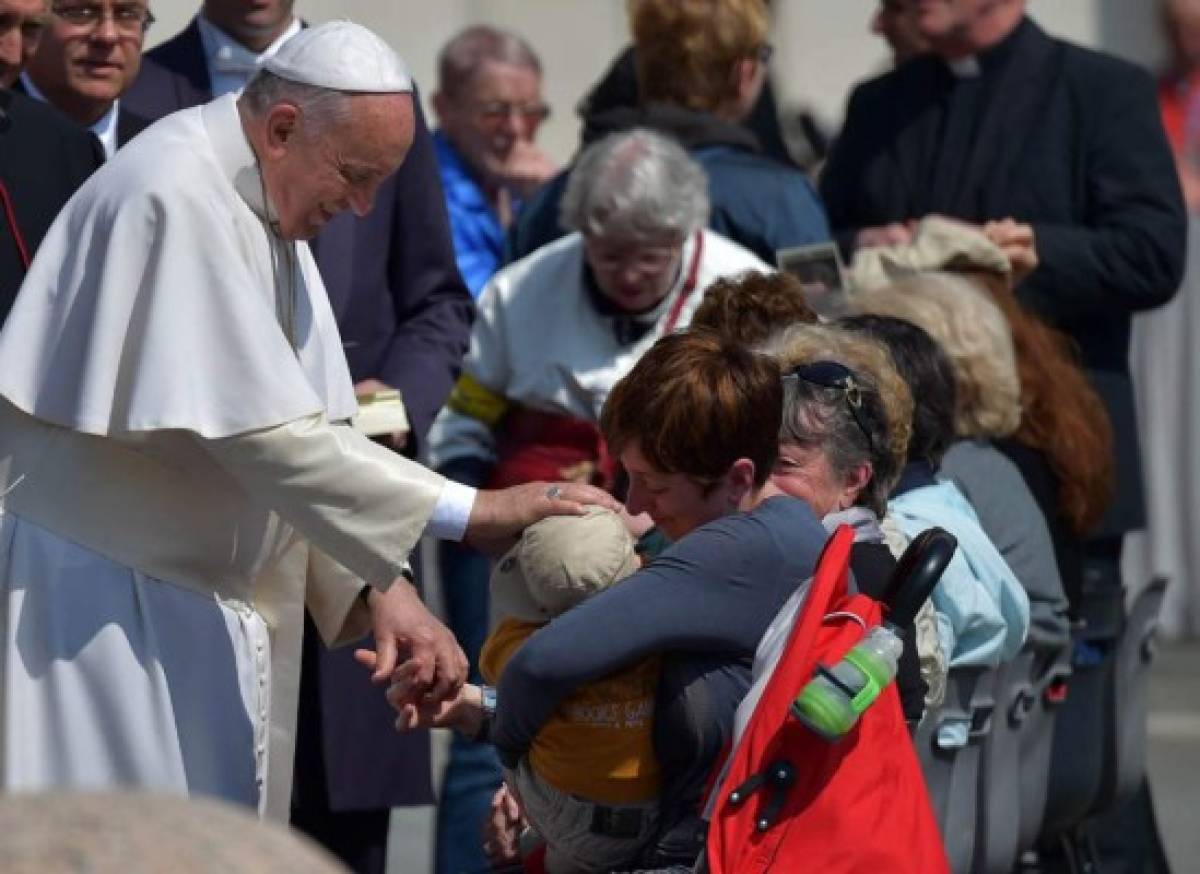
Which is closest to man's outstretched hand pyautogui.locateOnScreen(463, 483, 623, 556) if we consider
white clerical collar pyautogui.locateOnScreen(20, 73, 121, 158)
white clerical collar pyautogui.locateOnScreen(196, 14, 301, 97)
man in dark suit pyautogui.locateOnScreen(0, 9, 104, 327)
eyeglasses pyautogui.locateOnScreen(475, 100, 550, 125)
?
man in dark suit pyautogui.locateOnScreen(0, 9, 104, 327)

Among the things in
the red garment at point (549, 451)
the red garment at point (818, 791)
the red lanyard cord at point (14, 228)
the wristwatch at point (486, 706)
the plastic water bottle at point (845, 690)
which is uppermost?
the red lanyard cord at point (14, 228)

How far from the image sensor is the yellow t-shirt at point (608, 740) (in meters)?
4.44

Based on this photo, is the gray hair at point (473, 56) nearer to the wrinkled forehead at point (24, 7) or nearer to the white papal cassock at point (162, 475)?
the wrinkled forehead at point (24, 7)

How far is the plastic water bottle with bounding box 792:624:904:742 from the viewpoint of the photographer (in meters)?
4.13

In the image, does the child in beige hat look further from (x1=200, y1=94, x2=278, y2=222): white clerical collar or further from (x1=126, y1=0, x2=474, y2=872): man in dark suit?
(x1=126, y1=0, x2=474, y2=872): man in dark suit

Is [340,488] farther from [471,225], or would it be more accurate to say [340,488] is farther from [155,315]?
[471,225]

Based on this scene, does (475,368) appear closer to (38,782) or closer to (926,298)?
(926,298)

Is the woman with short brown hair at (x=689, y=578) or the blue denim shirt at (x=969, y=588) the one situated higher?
the woman with short brown hair at (x=689, y=578)

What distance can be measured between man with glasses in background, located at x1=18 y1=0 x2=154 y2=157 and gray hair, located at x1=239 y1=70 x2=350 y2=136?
1.33 m

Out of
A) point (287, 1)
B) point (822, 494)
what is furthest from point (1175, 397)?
point (822, 494)

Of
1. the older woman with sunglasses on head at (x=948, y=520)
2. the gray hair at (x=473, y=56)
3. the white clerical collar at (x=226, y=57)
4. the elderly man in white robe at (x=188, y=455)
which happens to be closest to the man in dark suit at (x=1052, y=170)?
the older woman with sunglasses on head at (x=948, y=520)

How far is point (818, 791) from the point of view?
423 cm

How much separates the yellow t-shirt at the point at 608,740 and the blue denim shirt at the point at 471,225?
3905 mm

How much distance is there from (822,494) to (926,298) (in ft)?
4.35
